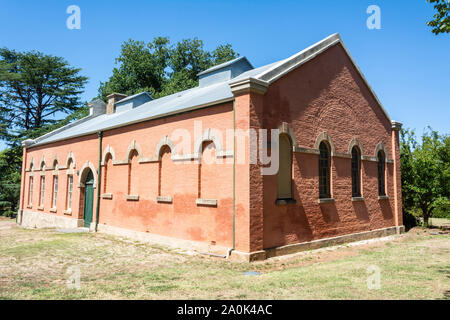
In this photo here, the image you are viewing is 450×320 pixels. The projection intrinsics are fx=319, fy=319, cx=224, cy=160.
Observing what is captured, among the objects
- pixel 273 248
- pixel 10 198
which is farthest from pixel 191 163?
pixel 10 198

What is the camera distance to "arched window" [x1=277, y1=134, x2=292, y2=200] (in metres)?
10.3

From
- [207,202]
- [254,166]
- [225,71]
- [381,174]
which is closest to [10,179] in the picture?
[225,71]

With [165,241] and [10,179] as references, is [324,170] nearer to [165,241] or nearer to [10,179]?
[165,241]

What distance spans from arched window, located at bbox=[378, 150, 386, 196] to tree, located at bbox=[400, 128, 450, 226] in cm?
274

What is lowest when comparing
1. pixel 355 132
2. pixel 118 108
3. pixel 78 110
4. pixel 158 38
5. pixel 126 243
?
pixel 126 243

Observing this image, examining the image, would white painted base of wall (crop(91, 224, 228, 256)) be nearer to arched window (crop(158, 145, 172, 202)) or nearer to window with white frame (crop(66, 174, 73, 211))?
arched window (crop(158, 145, 172, 202))

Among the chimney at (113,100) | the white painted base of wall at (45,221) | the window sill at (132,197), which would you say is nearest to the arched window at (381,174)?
the window sill at (132,197)

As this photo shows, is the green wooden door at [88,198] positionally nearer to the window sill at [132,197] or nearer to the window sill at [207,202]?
the window sill at [132,197]

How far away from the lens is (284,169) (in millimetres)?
10484

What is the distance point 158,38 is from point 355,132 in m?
33.0

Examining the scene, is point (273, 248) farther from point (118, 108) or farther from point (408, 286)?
point (118, 108)

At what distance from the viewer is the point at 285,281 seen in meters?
6.81

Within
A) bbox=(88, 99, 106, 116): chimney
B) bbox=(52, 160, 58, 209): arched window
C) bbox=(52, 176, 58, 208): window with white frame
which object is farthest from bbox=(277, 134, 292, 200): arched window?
bbox=(88, 99, 106, 116): chimney

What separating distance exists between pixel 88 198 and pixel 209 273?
11.9 meters
